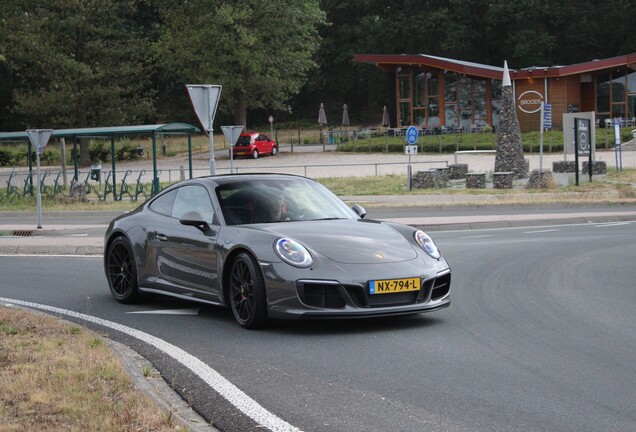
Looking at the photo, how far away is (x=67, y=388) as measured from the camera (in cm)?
630

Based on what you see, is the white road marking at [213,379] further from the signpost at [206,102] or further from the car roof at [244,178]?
the signpost at [206,102]

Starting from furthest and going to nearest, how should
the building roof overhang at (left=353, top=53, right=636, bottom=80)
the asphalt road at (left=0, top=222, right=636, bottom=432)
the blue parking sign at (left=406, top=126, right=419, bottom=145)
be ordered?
the building roof overhang at (left=353, top=53, right=636, bottom=80)
the blue parking sign at (left=406, top=126, right=419, bottom=145)
the asphalt road at (left=0, top=222, right=636, bottom=432)

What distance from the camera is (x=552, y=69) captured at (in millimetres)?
64312

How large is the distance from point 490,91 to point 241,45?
16834 mm

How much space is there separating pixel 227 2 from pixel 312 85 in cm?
3339

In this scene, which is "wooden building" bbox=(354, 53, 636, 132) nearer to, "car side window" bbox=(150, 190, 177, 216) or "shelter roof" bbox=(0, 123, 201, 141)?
"shelter roof" bbox=(0, 123, 201, 141)

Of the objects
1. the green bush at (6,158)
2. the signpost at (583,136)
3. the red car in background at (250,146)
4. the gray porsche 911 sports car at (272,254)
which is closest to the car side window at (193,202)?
the gray porsche 911 sports car at (272,254)

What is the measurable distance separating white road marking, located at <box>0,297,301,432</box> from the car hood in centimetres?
148

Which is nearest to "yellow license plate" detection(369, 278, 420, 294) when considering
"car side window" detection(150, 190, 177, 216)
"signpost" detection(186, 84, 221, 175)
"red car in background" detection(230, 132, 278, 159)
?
"car side window" detection(150, 190, 177, 216)

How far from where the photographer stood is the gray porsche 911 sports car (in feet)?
29.2

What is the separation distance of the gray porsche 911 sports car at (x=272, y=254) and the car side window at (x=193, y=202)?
0.04 ft

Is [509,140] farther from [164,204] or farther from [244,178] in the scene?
[244,178]

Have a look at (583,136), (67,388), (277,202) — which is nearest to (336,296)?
(277,202)

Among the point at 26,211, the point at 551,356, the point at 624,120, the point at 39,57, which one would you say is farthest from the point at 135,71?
the point at 551,356
